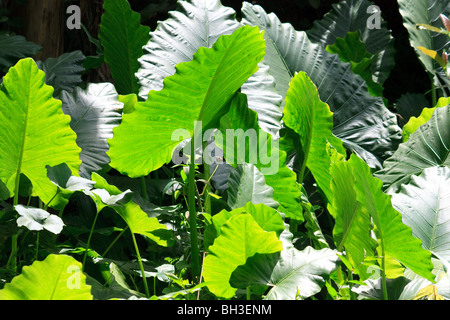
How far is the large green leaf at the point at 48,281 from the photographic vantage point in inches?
36.4

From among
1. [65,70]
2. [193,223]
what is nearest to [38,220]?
[193,223]

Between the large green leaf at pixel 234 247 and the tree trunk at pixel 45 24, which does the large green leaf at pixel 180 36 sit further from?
the tree trunk at pixel 45 24

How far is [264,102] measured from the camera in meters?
1.58

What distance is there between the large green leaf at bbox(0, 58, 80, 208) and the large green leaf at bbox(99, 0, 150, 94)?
0.73 m

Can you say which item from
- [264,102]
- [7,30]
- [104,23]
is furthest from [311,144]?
[7,30]

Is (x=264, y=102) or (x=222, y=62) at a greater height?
(x=222, y=62)

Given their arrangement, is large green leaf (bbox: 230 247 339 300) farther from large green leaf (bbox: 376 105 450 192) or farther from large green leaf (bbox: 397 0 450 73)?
large green leaf (bbox: 397 0 450 73)

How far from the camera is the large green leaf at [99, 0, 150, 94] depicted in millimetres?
1879

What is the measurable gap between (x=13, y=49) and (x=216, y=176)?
3.22ft

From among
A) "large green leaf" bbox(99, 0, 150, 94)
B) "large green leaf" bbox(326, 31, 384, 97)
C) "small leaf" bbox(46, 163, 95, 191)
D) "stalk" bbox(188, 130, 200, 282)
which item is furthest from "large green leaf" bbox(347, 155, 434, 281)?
"large green leaf" bbox(326, 31, 384, 97)

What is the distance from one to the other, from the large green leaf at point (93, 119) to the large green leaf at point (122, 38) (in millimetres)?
311

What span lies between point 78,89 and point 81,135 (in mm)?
183

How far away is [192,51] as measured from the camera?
1.61 metres

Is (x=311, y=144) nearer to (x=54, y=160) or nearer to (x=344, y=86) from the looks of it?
(x=344, y=86)
